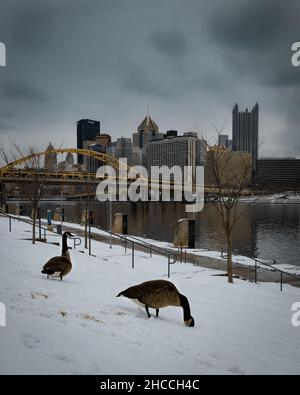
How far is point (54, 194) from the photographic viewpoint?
133m

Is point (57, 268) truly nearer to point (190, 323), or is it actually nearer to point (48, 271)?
point (48, 271)

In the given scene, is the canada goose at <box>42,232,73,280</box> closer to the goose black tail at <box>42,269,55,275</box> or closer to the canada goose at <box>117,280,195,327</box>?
the goose black tail at <box>42,269,55,275</box>

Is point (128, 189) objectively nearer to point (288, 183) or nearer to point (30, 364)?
point (30, 364)

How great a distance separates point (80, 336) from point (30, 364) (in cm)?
110

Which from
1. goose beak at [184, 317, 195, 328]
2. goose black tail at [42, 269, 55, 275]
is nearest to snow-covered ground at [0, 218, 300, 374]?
goose beak at [184, 317, 195, 328]

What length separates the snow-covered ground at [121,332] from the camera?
3.83m

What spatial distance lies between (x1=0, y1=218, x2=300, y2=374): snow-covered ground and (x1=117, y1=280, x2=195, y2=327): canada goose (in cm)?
24

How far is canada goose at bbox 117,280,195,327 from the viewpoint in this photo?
5895 millimetres

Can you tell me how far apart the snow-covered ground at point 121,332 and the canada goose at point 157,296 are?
0.24 m

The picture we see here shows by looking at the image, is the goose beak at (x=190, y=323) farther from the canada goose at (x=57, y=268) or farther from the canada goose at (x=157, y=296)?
the canada goose at (x=57, y=268)

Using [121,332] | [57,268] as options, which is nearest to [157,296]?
[121,332]

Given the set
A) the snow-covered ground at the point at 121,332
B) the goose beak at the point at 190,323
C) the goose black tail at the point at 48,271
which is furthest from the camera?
the goose black tail at the point at 48,271

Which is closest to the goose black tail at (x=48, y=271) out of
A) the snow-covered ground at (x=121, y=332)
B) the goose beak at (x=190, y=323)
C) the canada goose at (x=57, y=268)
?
the canada goose at (x=57, y=268)

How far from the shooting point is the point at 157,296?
5.92 metres
